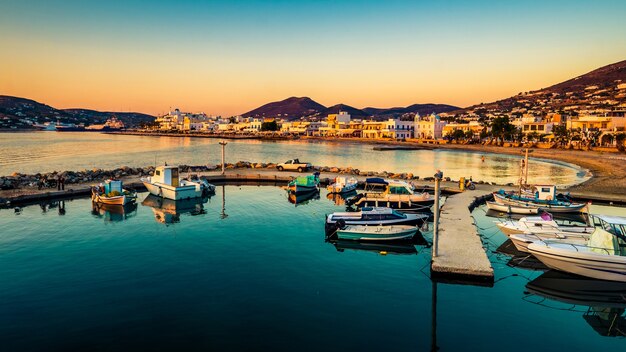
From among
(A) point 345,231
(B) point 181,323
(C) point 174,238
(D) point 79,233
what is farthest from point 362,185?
(B) point 181,323

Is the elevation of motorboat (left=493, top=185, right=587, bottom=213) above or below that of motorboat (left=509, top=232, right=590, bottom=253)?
above

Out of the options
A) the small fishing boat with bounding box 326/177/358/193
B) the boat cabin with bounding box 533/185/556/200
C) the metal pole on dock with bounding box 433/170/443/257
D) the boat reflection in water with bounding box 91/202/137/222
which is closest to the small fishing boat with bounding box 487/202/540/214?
the boat cabin with bounding box 533/185/556/200

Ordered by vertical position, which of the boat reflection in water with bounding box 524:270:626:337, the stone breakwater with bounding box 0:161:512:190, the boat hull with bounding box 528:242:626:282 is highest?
the stone breakwater with bounding box 0:161:512:190

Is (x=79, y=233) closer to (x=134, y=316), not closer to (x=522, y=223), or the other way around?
(x=134, y=316)

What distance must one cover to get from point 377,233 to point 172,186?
608 inches

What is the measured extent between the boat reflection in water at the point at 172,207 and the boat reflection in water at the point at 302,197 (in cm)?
587

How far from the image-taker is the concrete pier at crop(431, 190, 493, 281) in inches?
523

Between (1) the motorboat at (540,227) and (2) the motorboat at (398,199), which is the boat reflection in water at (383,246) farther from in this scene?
(2) the motorboat at (398,199)

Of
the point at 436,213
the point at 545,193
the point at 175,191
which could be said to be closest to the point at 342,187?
the point at 175,191

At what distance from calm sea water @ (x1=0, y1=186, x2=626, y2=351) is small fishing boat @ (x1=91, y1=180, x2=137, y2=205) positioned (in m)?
5.08

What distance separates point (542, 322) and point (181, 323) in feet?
31.8

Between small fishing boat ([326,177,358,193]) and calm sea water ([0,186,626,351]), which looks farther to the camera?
small fishing boat ([326,177,358,193])

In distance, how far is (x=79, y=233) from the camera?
61.6 ft

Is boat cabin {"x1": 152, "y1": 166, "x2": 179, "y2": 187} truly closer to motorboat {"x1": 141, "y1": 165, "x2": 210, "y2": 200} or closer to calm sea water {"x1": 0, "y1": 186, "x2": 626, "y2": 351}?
motorboat {"x1": 141, "y1": 165, "x2": 210, "y2": 200}
